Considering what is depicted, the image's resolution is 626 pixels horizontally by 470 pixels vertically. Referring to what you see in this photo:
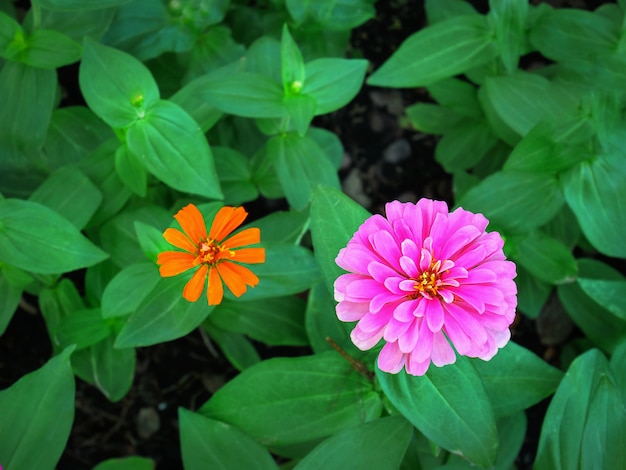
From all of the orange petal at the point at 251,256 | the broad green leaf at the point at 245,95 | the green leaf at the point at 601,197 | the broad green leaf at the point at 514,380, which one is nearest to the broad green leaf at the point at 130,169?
the broad green leaf at the point at 245,95

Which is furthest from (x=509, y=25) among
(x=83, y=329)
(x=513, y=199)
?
(x=83, y=329)

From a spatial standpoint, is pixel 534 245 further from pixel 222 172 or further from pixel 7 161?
pixel 7 161

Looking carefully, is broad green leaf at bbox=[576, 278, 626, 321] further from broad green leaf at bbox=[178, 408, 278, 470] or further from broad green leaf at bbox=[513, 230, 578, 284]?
broad green leaf at bbox=[178, 408, 278, 470]

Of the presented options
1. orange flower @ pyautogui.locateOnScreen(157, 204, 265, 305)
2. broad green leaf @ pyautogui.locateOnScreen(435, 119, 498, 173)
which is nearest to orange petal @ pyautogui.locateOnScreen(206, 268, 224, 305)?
orange flower @ pyautogui.locateOnScreen(157, 204, 265, 305)

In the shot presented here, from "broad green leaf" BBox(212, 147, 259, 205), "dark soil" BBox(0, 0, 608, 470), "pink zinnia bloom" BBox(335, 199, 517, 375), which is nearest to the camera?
"pink zinnia bloom" BBox(335, 199, 517, 375)

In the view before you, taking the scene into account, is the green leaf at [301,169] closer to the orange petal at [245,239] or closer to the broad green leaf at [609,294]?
the orange petal at [245,239]

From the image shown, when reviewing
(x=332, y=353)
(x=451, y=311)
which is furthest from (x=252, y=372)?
(x=451, y=311)
